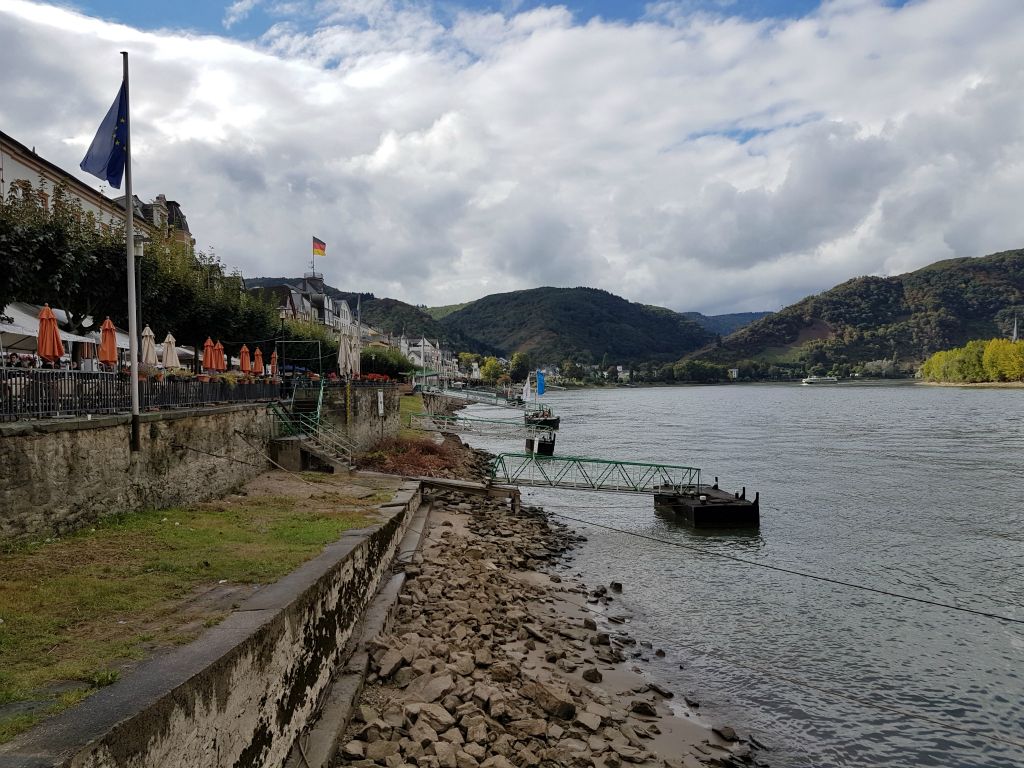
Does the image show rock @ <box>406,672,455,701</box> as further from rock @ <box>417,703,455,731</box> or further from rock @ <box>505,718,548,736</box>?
rock @ <box>505,718,548,736</box>

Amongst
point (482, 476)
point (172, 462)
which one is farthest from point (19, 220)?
point (482, 476)

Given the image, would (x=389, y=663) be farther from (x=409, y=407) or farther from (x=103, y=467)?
(x=409, y=407)

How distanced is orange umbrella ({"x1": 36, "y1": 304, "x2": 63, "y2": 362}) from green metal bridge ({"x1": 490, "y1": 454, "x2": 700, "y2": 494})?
17033 mm

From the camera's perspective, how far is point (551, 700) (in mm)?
10109

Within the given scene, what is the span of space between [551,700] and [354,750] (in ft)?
11.2

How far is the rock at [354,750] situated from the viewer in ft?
25.6

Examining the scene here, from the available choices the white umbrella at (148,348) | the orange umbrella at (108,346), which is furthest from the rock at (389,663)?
the white umbrella at (148,348)

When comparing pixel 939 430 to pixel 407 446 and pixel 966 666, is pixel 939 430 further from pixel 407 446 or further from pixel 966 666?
pixel 966 666

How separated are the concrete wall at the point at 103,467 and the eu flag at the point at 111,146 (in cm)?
501

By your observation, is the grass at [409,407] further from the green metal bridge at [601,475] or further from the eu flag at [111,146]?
the eu flag at [111,146]

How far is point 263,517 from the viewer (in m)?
14.8

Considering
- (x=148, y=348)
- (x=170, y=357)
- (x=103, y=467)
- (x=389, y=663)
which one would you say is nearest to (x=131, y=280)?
(x=103, y=467)

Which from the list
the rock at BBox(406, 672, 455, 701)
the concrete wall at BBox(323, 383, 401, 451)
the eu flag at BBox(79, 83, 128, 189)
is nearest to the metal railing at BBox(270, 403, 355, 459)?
the concrete wall at BBox(323, 383, 401, 451)

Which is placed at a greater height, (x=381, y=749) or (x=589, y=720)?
(x=381, y=749)
